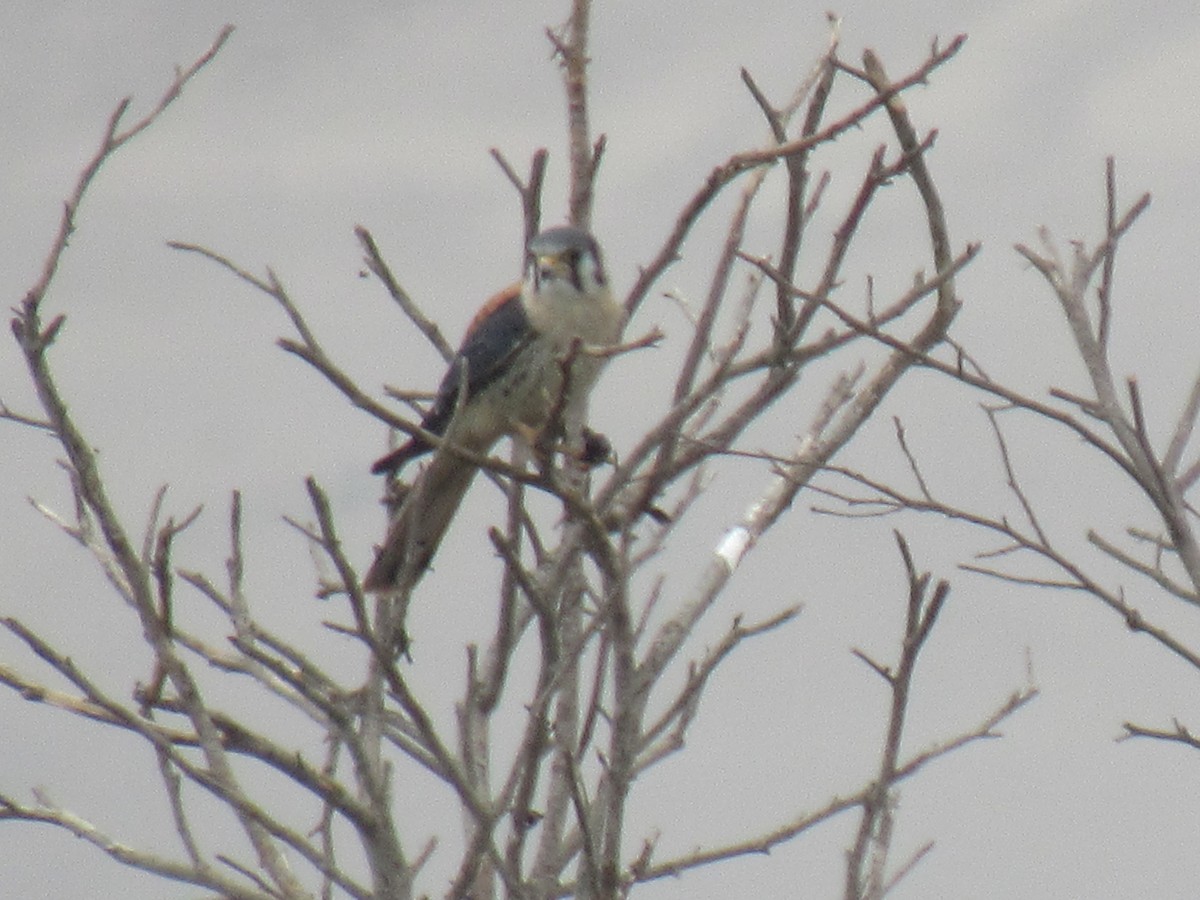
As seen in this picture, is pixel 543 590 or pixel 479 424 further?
pixel 479 424

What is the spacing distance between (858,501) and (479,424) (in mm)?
1962

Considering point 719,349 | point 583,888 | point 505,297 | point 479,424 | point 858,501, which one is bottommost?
point 583,888

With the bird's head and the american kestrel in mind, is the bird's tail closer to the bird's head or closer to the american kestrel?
the american kestrel

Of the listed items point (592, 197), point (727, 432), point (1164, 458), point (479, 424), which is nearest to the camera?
point (1164, 458)

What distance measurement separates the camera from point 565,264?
15.3 ft

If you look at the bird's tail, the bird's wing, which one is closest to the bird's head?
the bird's wing

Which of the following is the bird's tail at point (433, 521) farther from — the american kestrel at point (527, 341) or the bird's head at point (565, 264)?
the bird's head at point (565, 264)

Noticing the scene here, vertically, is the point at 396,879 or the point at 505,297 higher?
the point at 505,297

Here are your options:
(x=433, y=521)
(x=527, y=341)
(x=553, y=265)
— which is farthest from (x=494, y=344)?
(x=433, y=521)

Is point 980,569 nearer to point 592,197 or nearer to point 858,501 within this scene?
point 858,501

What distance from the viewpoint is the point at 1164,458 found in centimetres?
272

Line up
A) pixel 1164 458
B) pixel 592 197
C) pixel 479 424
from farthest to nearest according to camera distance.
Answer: pixel 479 424
pixel 592 197
pixel 1164 458

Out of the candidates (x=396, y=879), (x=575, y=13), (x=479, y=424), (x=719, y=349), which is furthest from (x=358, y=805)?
(x=479, y=424)

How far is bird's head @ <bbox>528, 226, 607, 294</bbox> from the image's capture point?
460cm
